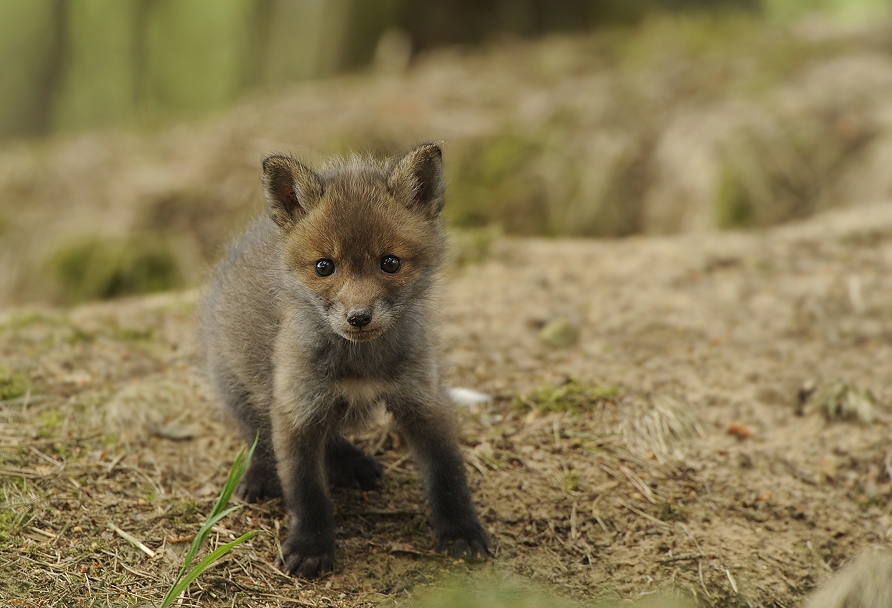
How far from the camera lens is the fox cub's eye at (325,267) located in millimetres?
3248

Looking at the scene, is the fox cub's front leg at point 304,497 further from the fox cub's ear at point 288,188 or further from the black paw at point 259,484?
the fox cub's ear at point 288,188

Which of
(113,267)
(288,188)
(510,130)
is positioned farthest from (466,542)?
(113,267)

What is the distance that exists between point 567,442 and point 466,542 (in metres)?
1.11

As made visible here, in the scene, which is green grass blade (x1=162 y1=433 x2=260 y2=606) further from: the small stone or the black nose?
the small stone

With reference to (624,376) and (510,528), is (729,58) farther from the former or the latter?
(510,528)

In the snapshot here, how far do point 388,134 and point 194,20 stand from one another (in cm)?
736

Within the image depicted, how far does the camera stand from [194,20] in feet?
45.6

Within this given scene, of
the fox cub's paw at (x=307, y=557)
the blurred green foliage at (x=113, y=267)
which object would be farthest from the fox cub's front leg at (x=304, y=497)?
the blurred green foliage at (x=113, y=267)

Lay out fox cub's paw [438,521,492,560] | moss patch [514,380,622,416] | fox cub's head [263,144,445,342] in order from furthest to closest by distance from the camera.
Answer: moss patch [514,380,622,416], fox cub's paw [438,521,492,560], fox cub's head [263,144,445,342]

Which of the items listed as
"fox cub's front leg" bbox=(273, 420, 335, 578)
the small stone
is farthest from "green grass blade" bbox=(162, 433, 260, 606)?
the small stone

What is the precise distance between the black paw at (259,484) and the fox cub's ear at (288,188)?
133cm

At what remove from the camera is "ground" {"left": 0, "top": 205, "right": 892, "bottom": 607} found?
11.1 ft

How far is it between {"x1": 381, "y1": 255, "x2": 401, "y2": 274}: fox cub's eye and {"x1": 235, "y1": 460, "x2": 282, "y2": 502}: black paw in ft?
A: 4.47

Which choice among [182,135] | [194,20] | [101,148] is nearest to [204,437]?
[182,135]
